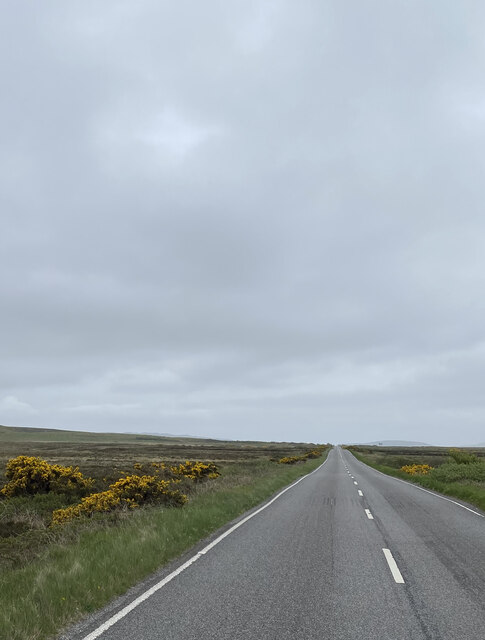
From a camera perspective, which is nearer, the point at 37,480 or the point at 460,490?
the point at 37,480

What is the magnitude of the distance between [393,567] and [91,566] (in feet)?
18.5

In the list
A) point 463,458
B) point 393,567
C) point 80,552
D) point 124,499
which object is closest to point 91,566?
point 80,552

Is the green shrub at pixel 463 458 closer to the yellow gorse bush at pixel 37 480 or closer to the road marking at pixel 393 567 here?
the yellow gorse bush at pixel 37 480

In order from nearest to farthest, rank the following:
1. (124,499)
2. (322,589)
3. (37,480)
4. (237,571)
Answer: (322,589), (237,571), (124,499), (37,480)

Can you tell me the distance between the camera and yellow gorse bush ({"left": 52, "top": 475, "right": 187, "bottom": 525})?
1460cm

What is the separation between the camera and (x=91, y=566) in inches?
297

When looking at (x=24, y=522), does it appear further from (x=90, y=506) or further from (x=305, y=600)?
(x=305, y=600)

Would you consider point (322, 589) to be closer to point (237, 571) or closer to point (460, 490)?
point (237, 571)

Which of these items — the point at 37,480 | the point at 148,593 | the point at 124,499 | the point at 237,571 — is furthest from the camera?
the point at 37,480

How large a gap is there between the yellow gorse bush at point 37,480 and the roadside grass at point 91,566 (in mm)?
7982

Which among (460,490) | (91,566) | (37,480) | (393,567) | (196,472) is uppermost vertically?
(91,566)

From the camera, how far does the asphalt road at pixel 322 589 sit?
5441mm

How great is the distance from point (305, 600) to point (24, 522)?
40.3ft

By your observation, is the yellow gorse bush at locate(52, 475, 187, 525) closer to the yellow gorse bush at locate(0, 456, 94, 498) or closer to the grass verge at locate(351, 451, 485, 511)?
the yellow gorse bush at locate(0, 456, 94, 498)
